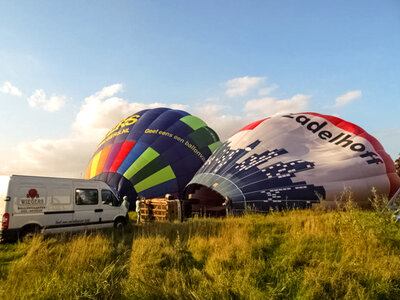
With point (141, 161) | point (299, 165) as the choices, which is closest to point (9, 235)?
point (141, 161)

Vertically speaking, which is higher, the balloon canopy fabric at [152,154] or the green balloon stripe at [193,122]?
the green balloon stripe at [193,122]

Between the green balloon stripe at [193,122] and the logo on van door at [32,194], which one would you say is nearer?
the logo on van door at [32,194]

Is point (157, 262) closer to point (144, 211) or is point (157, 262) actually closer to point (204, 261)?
point (204, 261)

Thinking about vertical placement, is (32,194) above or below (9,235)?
above

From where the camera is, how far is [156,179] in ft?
53.3

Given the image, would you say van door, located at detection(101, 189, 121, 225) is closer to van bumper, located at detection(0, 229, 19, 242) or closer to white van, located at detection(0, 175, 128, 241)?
white van, located at detection(0, 175, 128, 241)

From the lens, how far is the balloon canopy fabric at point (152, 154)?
16.1 m

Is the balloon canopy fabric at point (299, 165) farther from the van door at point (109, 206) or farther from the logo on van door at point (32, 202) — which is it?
the logo on van door at point (32, 202)

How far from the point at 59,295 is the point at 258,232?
17.4ft

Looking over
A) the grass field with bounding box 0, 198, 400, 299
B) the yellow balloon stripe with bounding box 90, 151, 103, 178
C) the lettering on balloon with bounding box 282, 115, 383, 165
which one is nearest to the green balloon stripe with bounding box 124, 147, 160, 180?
the yellow balloon stripe with bounding box 90, 151, 103, 178

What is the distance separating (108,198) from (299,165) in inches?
335

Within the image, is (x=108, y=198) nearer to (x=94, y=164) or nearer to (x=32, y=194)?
(x=32, y=194)

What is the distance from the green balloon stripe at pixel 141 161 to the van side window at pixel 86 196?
4.91 metres

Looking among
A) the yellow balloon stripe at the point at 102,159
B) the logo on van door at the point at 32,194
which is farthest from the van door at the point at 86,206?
the yellow balloon stripe at the point at 102,159
